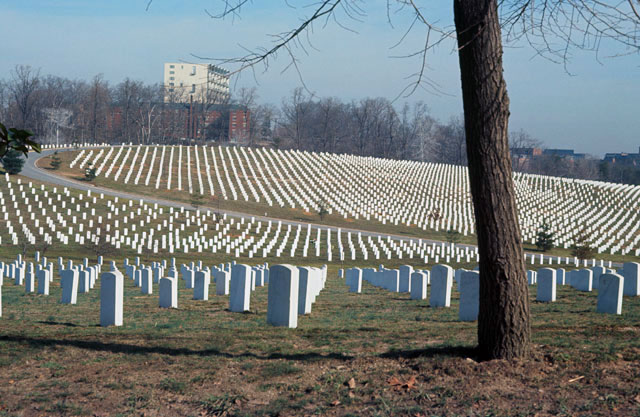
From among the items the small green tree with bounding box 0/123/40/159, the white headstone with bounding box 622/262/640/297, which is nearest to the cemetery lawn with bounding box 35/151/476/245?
the white headstone with bounding box 622/262/640/297

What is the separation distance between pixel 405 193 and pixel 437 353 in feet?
203

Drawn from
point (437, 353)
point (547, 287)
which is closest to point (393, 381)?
point (437, 353)

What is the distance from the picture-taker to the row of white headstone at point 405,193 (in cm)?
5541

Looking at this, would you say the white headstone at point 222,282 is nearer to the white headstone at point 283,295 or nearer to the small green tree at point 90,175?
the white headstone at point 283,295

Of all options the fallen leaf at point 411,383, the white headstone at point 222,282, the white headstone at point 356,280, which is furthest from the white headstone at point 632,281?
the fallen leaf at point 411,383

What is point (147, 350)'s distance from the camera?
5.99 m

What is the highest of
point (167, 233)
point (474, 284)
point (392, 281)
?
point (474, 284)

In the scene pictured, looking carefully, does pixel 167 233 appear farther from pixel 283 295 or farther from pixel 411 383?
pixel 411 383

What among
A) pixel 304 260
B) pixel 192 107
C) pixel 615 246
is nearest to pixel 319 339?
pixel 304 260

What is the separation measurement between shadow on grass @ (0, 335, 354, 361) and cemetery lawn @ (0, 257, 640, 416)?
0.01m

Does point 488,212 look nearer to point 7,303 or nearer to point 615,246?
point 7,303

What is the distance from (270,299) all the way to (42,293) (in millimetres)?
8456

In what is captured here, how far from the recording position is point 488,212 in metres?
5.10

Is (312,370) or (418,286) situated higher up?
(312,370)
